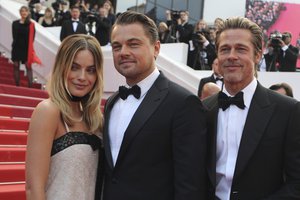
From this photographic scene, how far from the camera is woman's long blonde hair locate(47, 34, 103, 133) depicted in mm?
2729

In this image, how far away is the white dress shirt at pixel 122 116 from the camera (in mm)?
2564

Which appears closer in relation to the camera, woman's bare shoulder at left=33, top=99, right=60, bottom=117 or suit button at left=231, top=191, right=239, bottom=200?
suit button at left=231, top=191, right=239, bottom=200

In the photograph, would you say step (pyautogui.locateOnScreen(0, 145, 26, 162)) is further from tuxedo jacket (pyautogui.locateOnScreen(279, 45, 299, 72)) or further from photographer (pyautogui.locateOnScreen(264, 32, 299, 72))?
tuxedo jacket (pyautogui.locateOnScreen(279, 45, 299, 72))

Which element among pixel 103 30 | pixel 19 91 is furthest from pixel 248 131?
pixel 103 30

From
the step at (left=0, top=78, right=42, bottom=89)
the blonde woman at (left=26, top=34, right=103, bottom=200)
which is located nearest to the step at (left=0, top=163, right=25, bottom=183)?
the blonde woman at (left=26, top=34, right=103, bottom=200)

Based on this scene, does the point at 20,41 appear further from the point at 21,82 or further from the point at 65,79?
the point at 65,79

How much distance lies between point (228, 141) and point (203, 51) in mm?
7664

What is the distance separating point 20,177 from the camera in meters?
4.83

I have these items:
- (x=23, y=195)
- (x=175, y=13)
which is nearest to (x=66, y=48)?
(x=23, y=195)

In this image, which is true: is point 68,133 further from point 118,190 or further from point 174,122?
point 174,122

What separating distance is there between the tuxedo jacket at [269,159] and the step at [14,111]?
498 centimetres

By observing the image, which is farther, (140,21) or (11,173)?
(11,173)

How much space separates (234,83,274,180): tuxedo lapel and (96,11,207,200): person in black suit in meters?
0.19

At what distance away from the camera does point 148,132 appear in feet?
8.00
